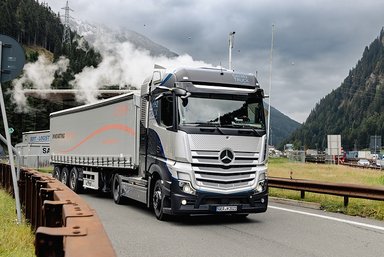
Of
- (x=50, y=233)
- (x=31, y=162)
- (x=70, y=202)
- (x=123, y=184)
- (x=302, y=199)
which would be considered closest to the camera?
(x=50, y=233)

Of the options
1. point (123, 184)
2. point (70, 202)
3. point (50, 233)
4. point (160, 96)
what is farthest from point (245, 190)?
point (50, 233)

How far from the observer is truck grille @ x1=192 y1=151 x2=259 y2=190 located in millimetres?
10031

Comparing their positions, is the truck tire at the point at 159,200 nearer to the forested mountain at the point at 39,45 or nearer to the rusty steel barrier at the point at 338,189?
the rusty steel barrier at the point at 338,189

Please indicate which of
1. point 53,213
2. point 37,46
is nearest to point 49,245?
point 53,213

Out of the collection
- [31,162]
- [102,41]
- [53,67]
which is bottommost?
[31,162]

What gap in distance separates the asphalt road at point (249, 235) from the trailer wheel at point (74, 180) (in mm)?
6500

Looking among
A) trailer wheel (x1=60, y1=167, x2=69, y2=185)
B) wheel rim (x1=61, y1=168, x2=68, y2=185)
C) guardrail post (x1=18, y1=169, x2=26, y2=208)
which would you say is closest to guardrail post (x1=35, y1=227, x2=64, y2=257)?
guardrail post (x1=18, y1=169, x2=26, y2=208)

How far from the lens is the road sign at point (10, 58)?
861 centimetres

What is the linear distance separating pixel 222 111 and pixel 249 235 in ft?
9.02

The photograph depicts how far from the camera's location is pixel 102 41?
12250 cm

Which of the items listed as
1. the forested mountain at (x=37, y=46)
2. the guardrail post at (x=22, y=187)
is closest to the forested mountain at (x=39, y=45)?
the forested mountain at (x=37, y=46)

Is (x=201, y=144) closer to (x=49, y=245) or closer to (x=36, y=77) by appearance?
(x=49, y=245)

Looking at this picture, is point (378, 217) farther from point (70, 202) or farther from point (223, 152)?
point (70, 202)

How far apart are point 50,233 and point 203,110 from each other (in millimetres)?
7648
